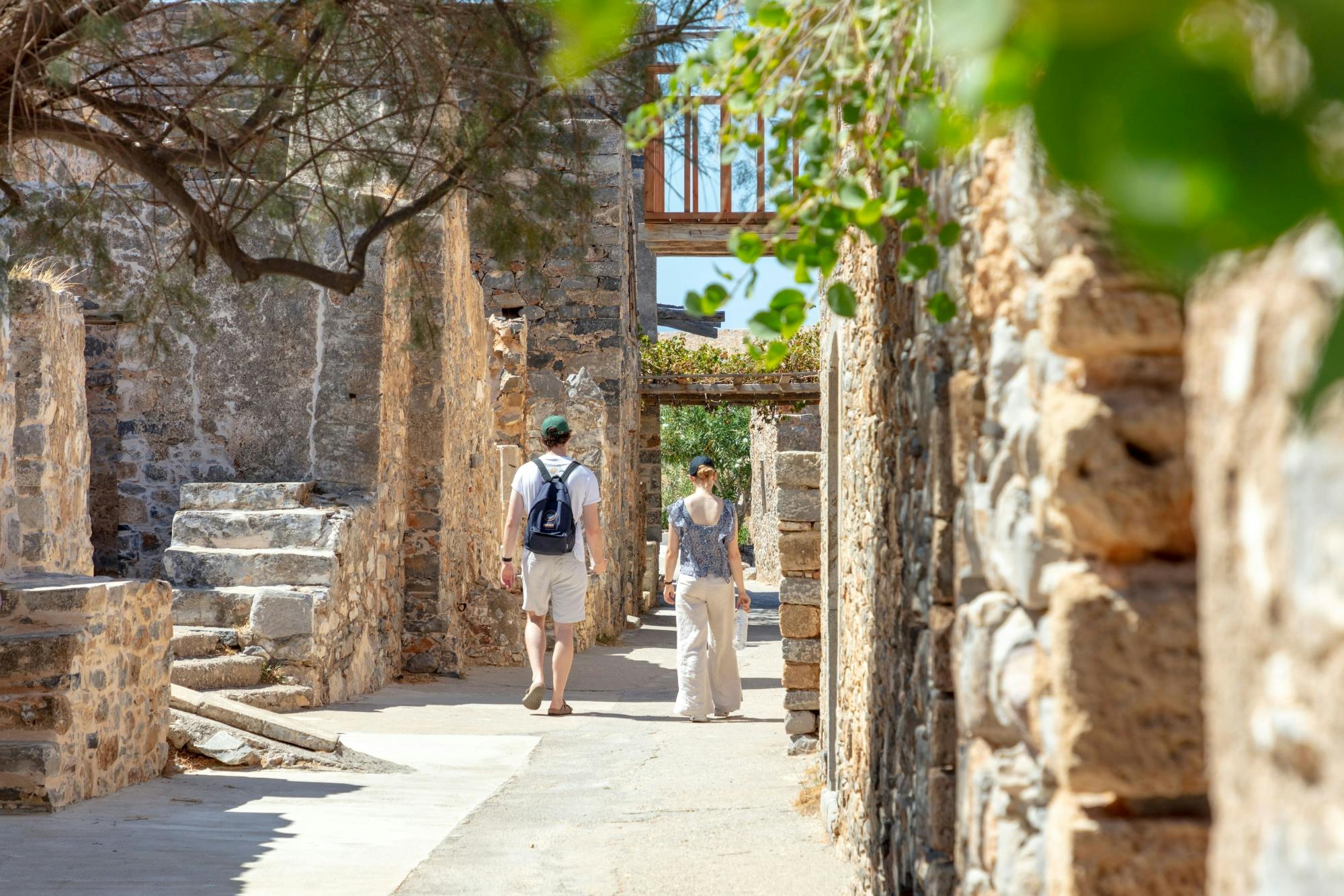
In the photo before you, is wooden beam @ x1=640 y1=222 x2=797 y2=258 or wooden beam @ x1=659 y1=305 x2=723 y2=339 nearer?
wooden beam @ x1=640 y1=222 x2=797 y2=258

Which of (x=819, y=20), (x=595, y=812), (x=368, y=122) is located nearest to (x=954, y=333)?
(x=819, y=20)

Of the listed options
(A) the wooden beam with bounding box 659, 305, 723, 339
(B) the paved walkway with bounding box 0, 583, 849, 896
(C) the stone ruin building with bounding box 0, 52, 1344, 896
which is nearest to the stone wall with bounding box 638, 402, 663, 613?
(A) the wooden beam with bounding box 659, 305, 723, 339

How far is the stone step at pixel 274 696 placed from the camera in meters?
7.35

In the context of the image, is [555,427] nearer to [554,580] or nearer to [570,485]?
[570,485]

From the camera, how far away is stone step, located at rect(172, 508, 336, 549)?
26.7 ft

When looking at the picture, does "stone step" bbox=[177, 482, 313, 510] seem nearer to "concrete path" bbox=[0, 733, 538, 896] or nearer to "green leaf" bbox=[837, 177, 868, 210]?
"concrete path" bbox=[0, 733, 538, 896]

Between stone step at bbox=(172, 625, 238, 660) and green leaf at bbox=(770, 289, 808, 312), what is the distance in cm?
598

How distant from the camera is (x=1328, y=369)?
537 millimetres

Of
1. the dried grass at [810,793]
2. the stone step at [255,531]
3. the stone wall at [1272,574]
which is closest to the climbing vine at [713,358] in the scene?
the stone step at [255,531]

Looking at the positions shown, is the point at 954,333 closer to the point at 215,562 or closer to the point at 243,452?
the point at 215,562

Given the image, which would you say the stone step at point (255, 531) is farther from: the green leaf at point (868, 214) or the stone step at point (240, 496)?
the green leaf at point (868, 214)

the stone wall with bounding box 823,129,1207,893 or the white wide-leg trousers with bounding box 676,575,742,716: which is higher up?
the stone wall with bounding box 823,129,1207,893

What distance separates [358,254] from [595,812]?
2380 millimetres

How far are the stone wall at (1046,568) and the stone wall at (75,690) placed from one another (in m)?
3.50
